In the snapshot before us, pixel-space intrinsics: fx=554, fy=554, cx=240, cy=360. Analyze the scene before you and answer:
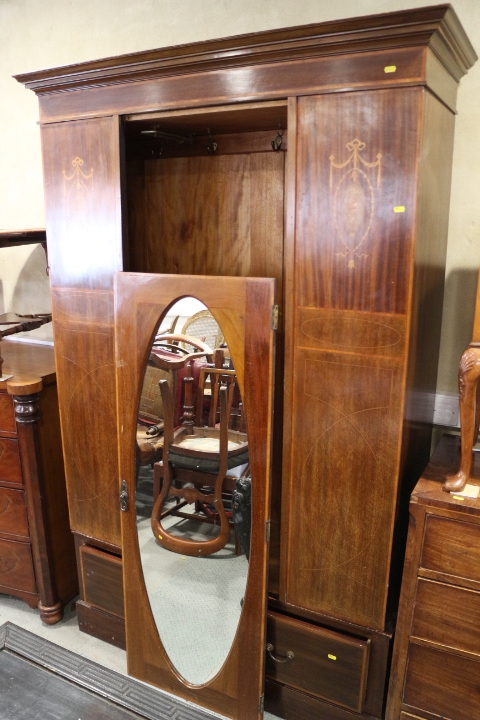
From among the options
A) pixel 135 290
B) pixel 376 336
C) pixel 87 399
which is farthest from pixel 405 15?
pixel 87 399

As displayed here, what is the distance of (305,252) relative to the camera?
1491 mm

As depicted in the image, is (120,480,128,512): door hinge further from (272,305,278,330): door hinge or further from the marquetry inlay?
the marquetry inlay

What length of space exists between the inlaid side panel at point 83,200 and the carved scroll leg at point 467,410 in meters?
1.08

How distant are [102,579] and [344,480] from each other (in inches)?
44.2

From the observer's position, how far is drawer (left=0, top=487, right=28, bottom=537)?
220 centimetres

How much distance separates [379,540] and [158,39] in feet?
6.65

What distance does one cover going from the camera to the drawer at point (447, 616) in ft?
4.79

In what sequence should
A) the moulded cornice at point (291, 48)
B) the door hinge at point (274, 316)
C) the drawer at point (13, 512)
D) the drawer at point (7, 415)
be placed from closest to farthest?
the moulded cornice at point (291, 48)
the door hinge at point (274, 316)
the drawer at point (7, 415)
the drawer at point (13, 512)

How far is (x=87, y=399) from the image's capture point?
1.96 meters

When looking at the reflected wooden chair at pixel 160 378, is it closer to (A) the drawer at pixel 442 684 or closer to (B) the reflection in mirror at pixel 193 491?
(B) the reflection in mirror at pixel 193 491

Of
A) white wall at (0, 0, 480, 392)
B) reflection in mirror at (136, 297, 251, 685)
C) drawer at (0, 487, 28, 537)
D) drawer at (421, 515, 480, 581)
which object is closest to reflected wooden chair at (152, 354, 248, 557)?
reflection in mirror at (136, 297, 251, 685)

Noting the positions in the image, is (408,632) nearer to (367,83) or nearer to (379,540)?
(379,540)

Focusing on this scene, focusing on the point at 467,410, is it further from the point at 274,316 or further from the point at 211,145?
the point at 211,145

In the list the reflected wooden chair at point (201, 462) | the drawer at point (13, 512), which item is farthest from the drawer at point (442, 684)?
the drawer at point (13, 512)
